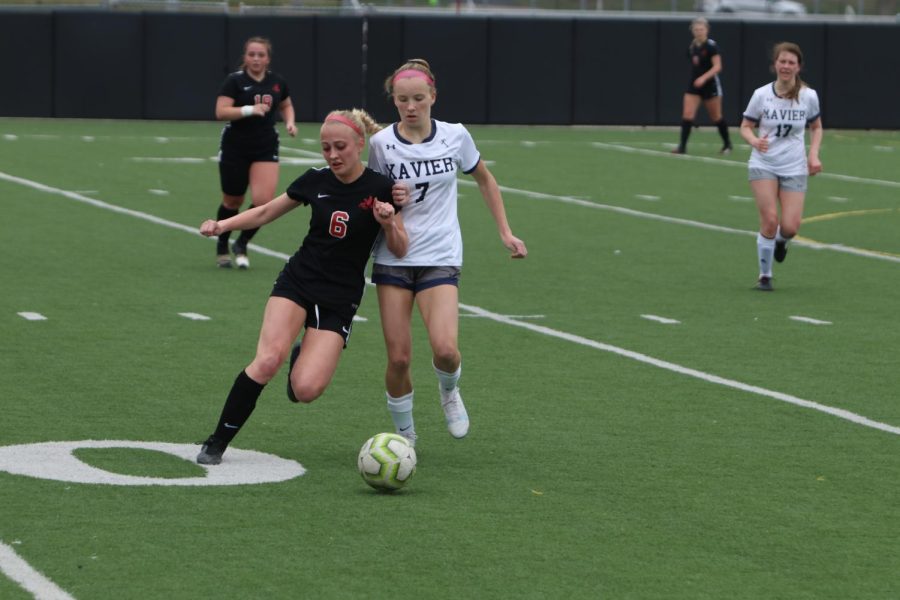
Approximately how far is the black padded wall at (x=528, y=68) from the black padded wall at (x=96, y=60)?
7330 mm

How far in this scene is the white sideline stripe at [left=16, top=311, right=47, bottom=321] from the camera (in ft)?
41.9

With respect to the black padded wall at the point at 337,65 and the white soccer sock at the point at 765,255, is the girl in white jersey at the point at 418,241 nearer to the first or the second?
the white soccer sock at the point at 765,255

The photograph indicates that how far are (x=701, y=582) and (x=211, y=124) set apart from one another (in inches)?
1185

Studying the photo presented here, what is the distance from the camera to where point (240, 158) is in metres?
16.2

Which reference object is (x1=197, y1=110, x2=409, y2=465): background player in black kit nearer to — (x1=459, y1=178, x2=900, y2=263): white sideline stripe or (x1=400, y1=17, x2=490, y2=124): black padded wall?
(x1=459, y1=178, x2=900, y2=263): white sideline stripe

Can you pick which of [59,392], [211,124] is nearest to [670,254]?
[59,392]

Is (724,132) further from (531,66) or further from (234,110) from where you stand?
(234,110)

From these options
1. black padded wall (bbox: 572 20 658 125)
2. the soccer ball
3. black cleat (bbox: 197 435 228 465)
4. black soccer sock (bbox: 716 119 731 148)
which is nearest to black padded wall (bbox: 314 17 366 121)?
black padded wall (bbox: 572 20 658 125)

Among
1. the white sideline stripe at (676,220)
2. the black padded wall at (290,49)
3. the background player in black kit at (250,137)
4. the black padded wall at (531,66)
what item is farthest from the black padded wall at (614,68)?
the background player in black kit at (250,137)

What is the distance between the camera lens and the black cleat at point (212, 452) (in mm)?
8203

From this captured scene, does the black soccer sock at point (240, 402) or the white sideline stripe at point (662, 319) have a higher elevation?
the black soccer sock at point (240, 402)

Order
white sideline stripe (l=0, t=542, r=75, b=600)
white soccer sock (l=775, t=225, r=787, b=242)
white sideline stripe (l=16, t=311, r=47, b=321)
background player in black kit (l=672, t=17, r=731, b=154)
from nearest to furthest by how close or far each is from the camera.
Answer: white sideline stripe (l=0, t=542, r=75, b=600)
white sideline stripe (l=16, t=311, r=47, b=321)
white soccer sock (l=775, t=225, r=787, b=242)
background player in black kit (l=672, t=17, r=731, b=154)

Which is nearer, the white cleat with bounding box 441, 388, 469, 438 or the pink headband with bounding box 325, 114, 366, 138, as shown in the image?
the pink headband with bounding box 325, 114, 366, 138

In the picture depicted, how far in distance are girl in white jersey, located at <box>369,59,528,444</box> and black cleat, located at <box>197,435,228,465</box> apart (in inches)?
34.6
